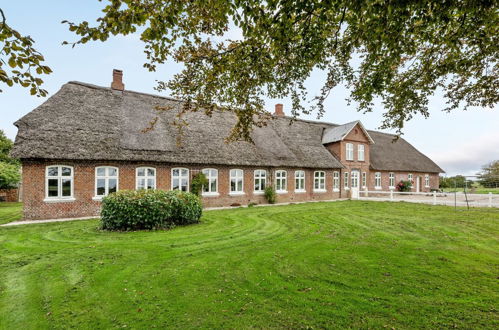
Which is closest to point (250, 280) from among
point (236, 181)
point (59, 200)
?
point (59, 200)

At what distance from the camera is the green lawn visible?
154 inches

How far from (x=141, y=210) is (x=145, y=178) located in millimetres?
6284

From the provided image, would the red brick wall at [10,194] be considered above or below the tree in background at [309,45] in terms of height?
below

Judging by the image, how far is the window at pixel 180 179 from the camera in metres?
17.2

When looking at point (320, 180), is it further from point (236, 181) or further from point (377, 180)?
point (377, 180)

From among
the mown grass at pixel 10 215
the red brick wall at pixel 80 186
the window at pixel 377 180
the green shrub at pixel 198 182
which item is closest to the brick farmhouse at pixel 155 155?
the red brick wall at pixel 80 186

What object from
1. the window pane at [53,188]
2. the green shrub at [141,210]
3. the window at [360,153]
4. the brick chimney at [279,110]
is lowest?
the green shrub at [141,210]

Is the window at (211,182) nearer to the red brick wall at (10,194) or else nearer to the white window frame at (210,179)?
the white window frame at (210,179)

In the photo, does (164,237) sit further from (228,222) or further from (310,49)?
(310,49)

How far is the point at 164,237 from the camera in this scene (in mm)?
9055

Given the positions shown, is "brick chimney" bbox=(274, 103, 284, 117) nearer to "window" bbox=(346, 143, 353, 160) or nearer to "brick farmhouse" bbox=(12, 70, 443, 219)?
"brick farmhouse" bbox=(12, 70, 443, 219)

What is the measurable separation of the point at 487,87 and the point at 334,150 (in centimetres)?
2012

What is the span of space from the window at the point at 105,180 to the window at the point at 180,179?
342 centimetres

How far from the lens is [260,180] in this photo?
68.3 ft
